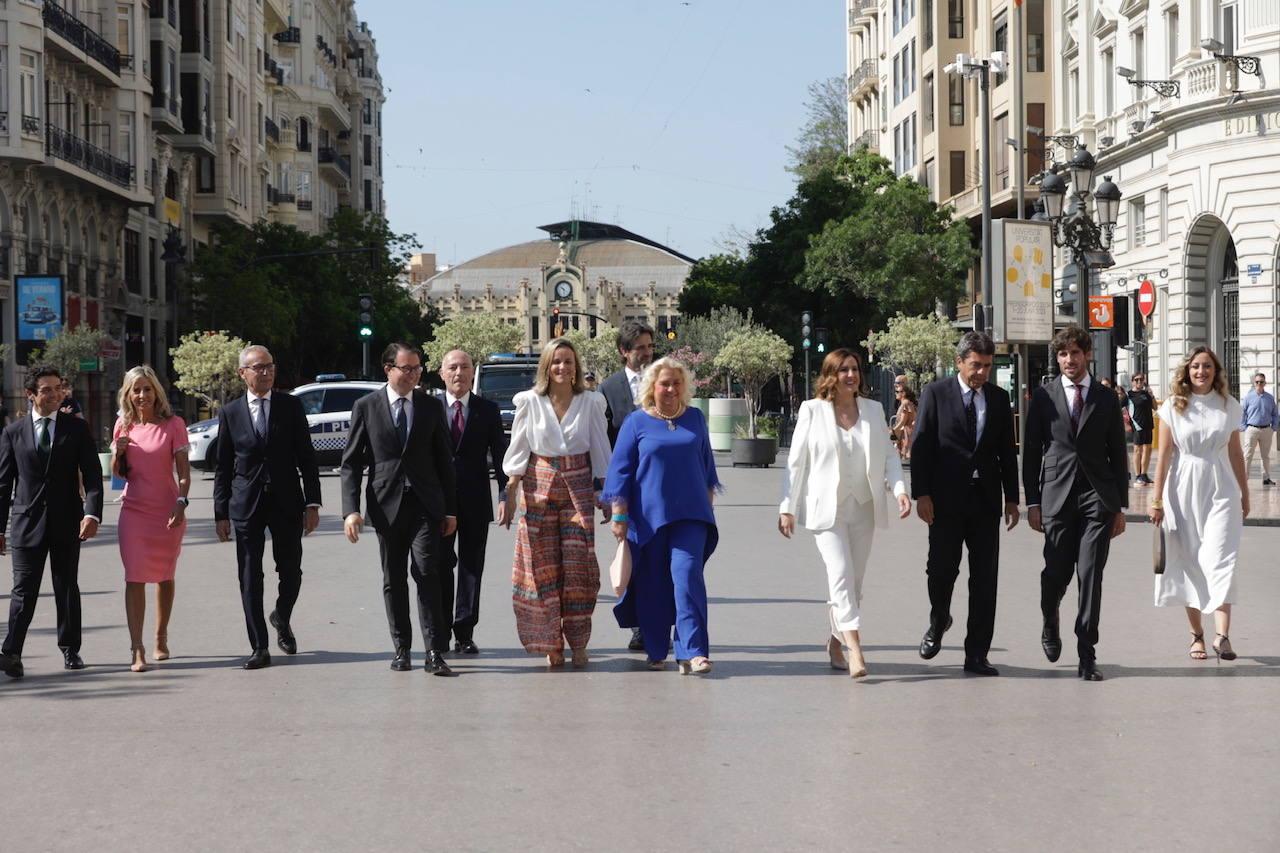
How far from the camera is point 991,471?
9734 mm

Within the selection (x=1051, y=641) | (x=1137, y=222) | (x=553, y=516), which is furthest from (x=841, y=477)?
(x=1137, y=222)

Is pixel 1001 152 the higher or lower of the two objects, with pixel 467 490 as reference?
higher

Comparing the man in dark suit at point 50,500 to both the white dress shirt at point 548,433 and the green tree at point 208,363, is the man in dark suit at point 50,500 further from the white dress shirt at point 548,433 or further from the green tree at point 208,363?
the green tree at point 208,363

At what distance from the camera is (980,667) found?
958 cm

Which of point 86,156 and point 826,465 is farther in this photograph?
point 86,156

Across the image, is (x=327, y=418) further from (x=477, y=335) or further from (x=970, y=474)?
(x=477, y=335)

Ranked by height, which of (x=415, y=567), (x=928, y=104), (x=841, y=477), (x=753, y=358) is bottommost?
(x=415, y=567)

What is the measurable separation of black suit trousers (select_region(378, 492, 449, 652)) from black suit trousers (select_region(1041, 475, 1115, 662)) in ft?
10.4

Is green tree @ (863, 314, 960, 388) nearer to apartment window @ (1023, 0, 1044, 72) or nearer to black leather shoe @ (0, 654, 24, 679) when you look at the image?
apartment window @ (1023, 0, 1044, 72)

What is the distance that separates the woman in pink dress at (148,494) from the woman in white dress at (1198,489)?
534cm

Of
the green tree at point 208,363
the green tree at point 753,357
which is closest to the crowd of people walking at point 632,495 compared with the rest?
the green tree at point 208,363

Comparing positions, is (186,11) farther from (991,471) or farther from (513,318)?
(513,318)

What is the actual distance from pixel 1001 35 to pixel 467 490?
1888 inches

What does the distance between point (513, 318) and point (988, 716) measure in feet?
620
